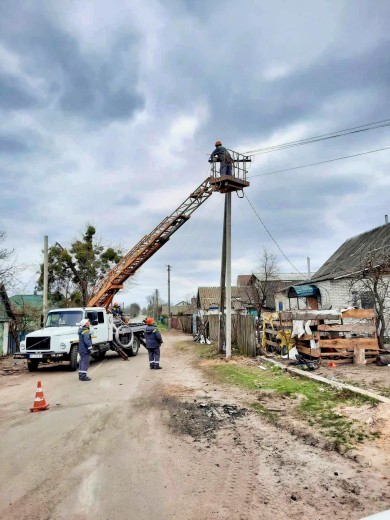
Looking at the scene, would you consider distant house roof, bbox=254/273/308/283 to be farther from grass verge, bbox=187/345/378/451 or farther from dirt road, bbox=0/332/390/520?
dirt road, bbox=0/332/390/520

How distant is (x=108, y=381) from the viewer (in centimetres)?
1231

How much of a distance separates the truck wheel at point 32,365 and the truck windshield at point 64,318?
166cm

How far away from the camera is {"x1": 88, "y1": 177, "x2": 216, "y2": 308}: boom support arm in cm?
2066

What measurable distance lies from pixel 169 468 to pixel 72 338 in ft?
35.5

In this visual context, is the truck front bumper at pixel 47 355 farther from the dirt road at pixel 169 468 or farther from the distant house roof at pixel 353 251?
the distant house roof at pixel 353 251

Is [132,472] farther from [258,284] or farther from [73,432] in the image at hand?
[258,284]

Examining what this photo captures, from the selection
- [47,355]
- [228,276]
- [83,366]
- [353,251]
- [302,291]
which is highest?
[353,251]

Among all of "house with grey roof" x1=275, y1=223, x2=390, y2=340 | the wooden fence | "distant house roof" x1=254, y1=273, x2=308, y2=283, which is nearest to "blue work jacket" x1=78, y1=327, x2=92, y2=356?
the wooden fence

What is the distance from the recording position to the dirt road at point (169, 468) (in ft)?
13.7

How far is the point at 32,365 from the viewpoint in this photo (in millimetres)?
15672

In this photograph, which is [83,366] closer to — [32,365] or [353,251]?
[32,365]

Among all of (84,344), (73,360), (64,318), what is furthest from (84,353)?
(64,318)

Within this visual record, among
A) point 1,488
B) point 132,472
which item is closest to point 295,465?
point 132,472

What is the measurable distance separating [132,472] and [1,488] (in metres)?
1.42
